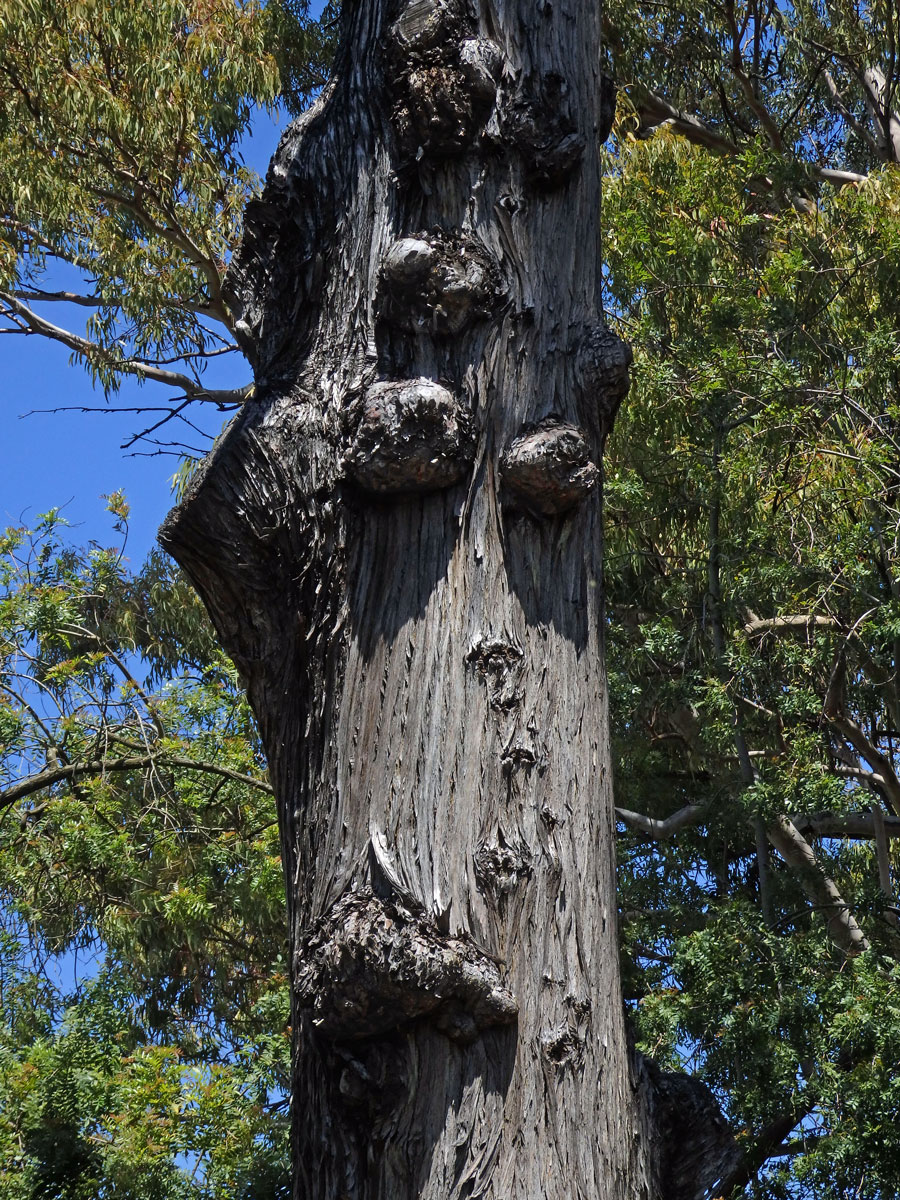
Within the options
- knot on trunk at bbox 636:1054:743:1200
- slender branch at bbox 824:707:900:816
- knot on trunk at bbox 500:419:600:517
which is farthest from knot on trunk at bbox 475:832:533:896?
slender branch at bbox 824:707:900:816

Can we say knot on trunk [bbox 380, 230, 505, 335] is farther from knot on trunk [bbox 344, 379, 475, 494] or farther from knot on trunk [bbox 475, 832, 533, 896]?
knot on trunk [bbox 475, 832, 533, 896]

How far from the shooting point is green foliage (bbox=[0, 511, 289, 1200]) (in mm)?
4355

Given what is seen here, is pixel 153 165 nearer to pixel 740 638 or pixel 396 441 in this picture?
pixel 740 638

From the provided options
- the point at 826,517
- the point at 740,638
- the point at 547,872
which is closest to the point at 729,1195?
the point at 740,638

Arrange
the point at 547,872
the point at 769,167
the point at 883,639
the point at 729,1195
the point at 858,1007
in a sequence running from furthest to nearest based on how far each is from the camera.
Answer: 1. the point at 769,167
2. the point at 883,639
3. the point at 729,1195
4. the point at 858,1007
5. the point at 547,872

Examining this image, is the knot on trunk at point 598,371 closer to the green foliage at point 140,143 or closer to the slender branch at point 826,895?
the slender branch at point 826,895

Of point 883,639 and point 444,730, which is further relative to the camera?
point 883,639

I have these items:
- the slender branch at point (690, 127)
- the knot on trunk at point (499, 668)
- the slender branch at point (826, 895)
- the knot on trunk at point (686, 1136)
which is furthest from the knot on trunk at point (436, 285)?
the slender branch at point (690, 127)

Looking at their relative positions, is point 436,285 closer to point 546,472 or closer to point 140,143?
point 546,472

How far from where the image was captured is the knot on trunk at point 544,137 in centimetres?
207

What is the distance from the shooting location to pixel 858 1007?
4168 mm

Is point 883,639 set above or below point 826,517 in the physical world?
below

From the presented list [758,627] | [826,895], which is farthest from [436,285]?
[826,895]

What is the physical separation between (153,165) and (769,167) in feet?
13.0
